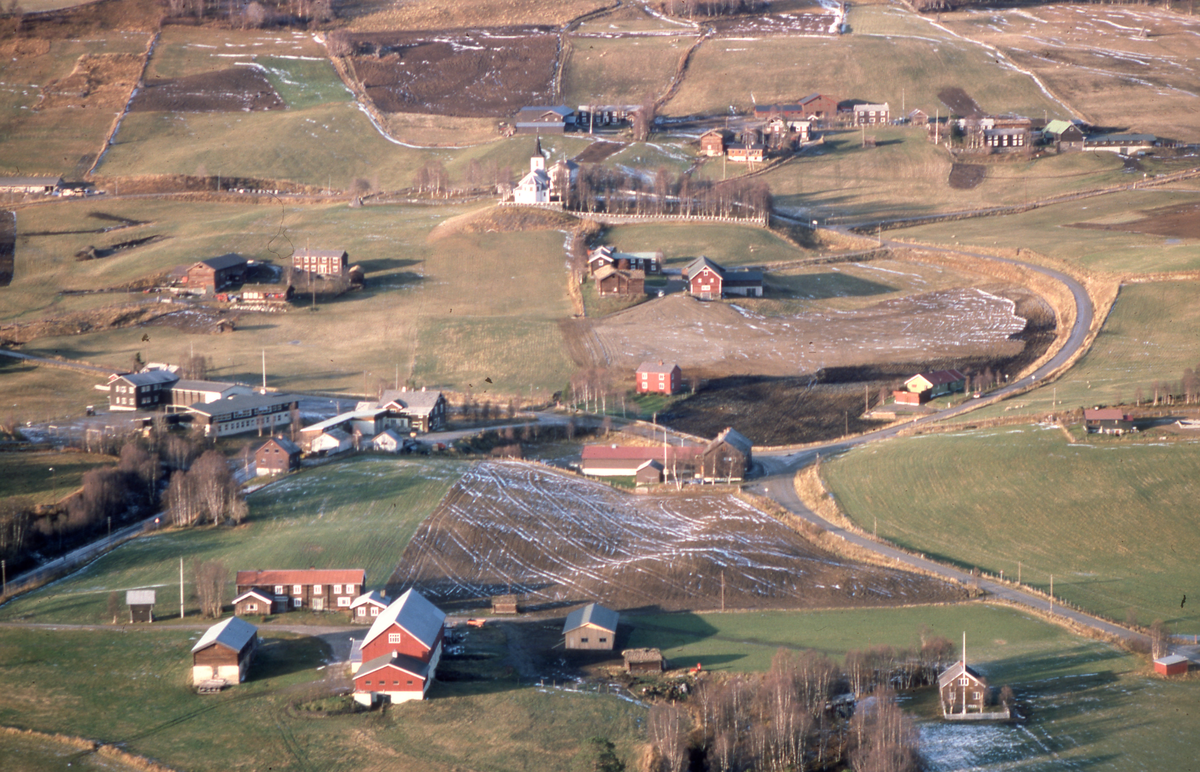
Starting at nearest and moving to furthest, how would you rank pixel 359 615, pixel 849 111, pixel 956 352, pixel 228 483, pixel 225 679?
pixel 225 679, pixel 359 615, pixel 228 483, pixel 956 352, pixel 849 111

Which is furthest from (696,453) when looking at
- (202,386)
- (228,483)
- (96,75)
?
(96,75)

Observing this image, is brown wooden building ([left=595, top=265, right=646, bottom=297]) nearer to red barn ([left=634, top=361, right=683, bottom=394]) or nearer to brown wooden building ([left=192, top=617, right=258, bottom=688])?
red barn ([left=634, top=361, right=683, bottom=394])

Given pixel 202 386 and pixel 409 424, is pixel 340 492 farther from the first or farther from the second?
pixel 202 386

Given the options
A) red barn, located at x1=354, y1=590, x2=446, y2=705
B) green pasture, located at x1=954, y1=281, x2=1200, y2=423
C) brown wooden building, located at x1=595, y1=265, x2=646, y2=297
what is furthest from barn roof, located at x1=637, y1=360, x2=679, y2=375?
red barn, located at x1=354, y1=590, x2=446, y2=705

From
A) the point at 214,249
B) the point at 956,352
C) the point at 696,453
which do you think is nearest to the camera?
the point at 696,453

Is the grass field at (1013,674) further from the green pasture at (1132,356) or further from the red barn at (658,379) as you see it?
the red barn at (658,379)

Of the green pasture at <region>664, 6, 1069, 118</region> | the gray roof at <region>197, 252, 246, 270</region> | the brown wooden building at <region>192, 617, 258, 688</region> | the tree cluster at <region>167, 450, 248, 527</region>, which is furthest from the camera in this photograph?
the green pasture at <region>664, 6, 1069, 118</region>

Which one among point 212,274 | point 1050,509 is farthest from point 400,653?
point 212,274
